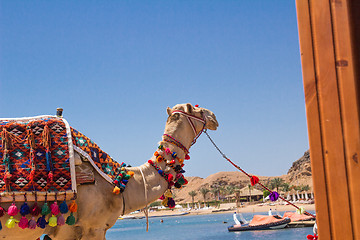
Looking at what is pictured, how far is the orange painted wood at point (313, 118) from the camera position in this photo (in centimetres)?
208

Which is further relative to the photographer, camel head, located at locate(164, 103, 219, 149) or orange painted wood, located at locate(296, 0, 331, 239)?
camel head, located at locate(164, 103, 219, 149)

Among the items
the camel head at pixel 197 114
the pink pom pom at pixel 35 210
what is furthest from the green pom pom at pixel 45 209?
the camel head at pixel 197 114

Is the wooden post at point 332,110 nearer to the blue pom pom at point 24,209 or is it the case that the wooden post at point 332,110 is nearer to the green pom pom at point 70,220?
the green pom pom at point 70,220

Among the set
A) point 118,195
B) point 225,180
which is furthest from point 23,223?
point 225,180

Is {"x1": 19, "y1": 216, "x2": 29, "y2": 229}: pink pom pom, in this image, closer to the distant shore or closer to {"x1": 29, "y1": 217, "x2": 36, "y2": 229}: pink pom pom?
{"x1": 29, "y1": 217, "x2": 36, "y2": 229}: pink pom pom

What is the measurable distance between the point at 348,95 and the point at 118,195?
356 centimetres

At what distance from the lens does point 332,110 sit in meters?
2.13

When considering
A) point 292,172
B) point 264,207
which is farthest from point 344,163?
point 292,172

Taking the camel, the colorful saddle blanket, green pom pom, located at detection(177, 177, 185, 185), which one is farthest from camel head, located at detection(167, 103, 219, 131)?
the colorful saddle blanket

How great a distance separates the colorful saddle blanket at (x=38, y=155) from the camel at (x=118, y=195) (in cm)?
18

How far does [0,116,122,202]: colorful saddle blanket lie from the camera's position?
453 centimetres

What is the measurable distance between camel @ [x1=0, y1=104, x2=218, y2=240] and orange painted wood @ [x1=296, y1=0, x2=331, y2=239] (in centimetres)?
327

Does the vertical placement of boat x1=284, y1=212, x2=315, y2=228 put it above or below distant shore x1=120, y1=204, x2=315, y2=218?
above

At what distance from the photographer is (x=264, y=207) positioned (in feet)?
330
